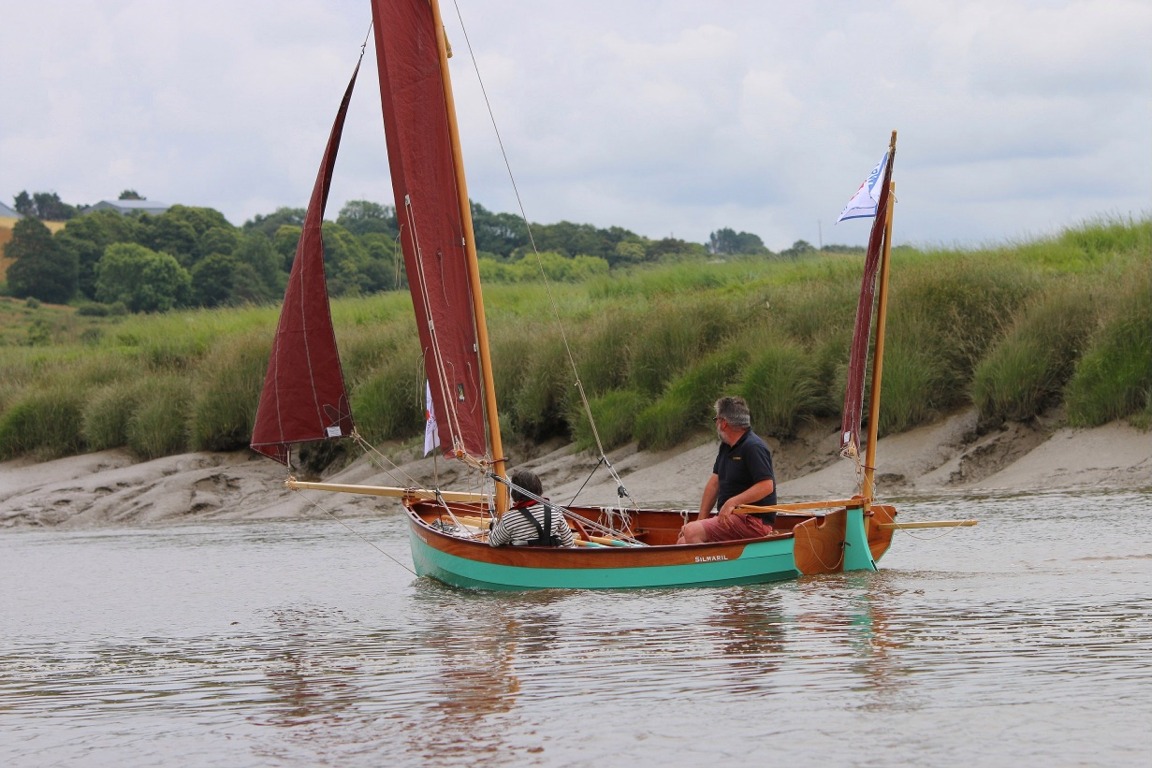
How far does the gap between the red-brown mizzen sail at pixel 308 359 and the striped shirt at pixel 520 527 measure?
3.31 meters

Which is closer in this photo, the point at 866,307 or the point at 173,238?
the point at 866,307

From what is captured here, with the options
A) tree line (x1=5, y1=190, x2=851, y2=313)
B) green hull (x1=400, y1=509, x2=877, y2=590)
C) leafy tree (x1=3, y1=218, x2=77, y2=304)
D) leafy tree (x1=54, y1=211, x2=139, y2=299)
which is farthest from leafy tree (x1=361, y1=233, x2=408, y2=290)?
green hull (x1=400, y1=509, x2=877, y2=590)

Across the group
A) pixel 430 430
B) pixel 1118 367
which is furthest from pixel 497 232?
pixel 430 430

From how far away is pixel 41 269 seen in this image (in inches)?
3501

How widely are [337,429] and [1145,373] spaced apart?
448 inches

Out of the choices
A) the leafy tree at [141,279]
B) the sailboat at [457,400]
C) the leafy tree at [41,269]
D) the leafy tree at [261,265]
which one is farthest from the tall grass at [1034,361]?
the leafy tree at [41,269]

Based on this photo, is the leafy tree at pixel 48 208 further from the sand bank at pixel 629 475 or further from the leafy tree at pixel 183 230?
the sand bank at pixel 629 475

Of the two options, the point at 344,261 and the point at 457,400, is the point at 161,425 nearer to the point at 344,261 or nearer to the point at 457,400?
the point at 457,400

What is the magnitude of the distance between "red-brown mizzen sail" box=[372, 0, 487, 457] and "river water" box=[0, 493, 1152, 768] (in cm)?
202

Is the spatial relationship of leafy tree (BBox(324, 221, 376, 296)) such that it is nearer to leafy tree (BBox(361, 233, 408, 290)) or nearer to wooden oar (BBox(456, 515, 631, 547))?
leafy tree (BBox(361, 233, 408, 290))

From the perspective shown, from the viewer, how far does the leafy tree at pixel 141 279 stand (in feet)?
249

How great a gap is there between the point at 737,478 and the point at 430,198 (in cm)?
412

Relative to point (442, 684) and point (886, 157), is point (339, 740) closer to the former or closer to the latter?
point (442, 684)

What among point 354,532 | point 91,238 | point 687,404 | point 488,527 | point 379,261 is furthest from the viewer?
point 91,238
